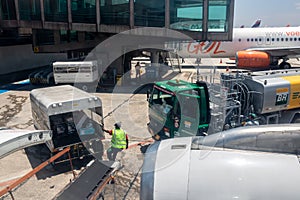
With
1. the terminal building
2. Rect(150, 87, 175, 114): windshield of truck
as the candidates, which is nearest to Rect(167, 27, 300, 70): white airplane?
the terminal building

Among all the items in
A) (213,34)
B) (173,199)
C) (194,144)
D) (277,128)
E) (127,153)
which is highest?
(213,34)

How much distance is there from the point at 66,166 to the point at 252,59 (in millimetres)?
22534

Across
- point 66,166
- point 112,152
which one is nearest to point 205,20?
point 112,152

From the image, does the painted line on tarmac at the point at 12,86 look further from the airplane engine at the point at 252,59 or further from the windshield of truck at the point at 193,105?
the airplane engine at the point at 252,59

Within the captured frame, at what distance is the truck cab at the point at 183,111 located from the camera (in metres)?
8.46


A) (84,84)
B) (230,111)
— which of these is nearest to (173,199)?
(230,111)

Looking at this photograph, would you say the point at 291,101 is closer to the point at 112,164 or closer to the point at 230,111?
the point at 230,111

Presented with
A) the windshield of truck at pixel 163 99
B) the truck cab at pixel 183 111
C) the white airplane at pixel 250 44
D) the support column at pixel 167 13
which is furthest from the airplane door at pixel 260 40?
the windshield of truck at pixel 163 99

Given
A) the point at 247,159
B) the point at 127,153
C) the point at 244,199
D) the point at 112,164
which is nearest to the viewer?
the point at 244,199

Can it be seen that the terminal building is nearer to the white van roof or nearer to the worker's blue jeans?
the white van roof

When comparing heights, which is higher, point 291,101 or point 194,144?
point 194,144

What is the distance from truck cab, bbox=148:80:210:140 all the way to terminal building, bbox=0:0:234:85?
13750mm

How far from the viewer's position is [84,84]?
21.4m

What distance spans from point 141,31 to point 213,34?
6.18 meters
